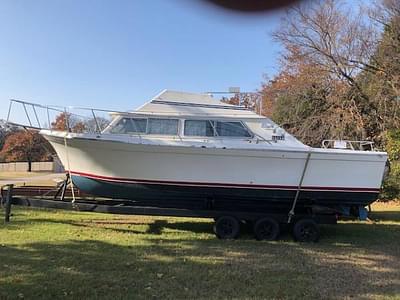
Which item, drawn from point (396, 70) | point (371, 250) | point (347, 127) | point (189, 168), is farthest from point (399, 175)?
point (189, 168)

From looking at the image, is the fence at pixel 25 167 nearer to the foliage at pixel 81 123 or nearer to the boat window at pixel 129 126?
the foliage at pixel 81 123

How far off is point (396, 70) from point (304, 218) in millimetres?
13124

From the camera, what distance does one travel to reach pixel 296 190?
884 cm

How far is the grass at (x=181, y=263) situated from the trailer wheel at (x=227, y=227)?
0.25 metres

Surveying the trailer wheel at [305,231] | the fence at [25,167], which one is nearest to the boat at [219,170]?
the trailer wheel at [305,231]

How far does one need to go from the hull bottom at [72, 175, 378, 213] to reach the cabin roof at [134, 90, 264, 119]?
5.28ft

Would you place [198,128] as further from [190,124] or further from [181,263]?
[181,263]

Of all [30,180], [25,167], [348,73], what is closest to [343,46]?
[348,73]

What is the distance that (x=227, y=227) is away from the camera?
8672mm

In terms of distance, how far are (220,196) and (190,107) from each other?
2.02 m

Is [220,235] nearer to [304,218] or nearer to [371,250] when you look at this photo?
[304,218]

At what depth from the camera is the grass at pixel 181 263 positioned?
509cm

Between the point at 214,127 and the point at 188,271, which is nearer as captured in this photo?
the point at 188,271

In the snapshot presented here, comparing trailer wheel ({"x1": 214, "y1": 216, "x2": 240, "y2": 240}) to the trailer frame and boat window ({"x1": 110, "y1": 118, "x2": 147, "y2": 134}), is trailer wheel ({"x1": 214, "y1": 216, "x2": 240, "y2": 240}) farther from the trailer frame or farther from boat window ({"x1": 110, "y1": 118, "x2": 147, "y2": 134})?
boat window ({"x1": 110, "y1": 118, "x2": 147, "y2": 134})
